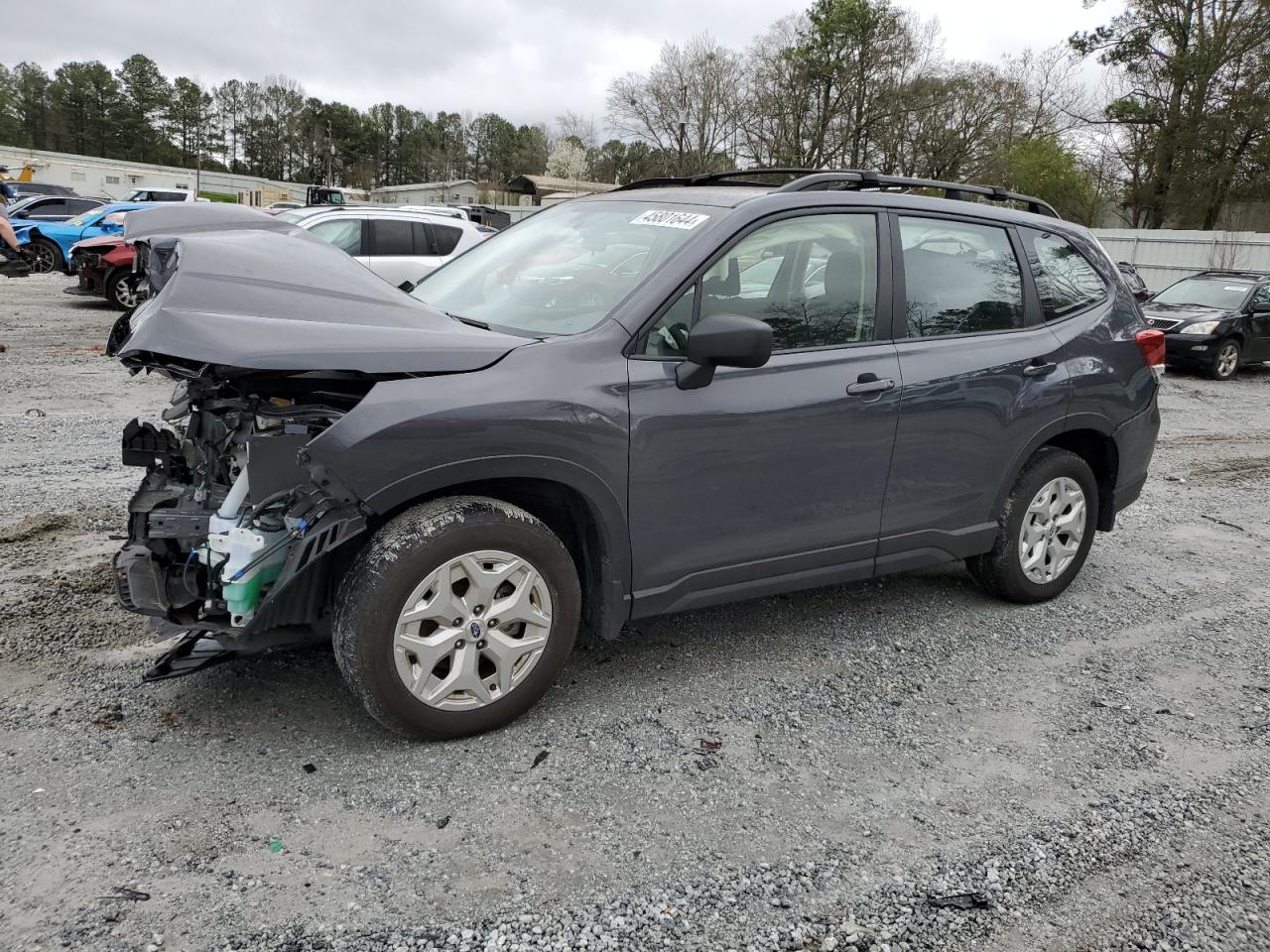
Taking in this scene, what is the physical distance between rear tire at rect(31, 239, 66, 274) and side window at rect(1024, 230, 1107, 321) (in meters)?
21.8

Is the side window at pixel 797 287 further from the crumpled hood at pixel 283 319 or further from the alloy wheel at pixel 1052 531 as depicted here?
the alloy wheel at pixel 1052 531

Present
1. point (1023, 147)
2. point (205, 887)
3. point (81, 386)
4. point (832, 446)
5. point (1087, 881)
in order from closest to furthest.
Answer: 1. point (205, 887)
2. point (1087, 881)
3. point (832, 446)
4. point (81, 386)
5. point (1023, 147)

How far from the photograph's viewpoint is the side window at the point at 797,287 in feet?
11.4

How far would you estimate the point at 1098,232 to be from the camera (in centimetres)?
2698

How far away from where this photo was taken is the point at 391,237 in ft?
43.5

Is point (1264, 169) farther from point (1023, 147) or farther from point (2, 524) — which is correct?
point (2, 524)

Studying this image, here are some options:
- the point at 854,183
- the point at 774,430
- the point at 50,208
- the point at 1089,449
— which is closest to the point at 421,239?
the point at 854,183

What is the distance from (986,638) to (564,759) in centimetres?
222

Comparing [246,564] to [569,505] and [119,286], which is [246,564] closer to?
[569,505]

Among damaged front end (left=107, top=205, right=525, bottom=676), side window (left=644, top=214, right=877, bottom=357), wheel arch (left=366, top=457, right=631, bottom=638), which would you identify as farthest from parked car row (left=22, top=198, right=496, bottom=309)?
wheel arch (left=366, top=457, right=631, bottom=638)

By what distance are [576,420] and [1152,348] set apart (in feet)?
10.9

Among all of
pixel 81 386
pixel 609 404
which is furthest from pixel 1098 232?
pixel 609 404

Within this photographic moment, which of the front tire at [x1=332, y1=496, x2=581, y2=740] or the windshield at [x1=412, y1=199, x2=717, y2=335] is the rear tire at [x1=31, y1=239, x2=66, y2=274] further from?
the front tire at [x1=332, y1=496, x2=581, y2=740]

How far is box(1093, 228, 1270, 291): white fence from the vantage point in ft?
77.9
